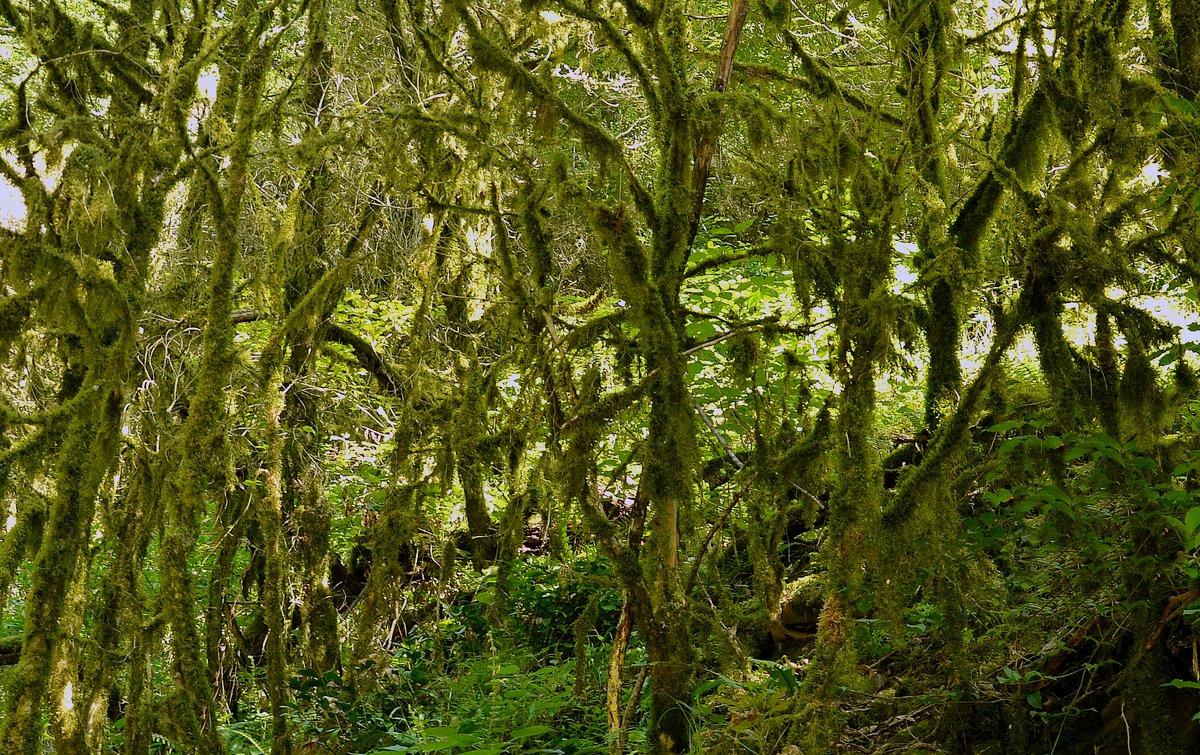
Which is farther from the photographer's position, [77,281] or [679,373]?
[77,281]

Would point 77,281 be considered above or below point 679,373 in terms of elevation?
above

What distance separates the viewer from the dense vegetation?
12.8 feet

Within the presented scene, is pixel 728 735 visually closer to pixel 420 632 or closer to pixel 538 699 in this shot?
pixel 538 699

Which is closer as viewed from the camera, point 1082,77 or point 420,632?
point 1082,77

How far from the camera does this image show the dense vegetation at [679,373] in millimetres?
Result: 3904

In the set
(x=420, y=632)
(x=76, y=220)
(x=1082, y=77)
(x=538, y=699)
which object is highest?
(x=76, y=220)

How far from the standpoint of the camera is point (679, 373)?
389 centimetres

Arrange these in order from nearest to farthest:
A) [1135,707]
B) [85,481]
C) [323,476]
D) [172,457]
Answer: [1135,707]
[85,481]
[172,457]
[323,476]

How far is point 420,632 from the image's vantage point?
800 centimetres

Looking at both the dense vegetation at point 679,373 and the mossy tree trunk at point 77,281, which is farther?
the mossy tree trunk at point 77,281

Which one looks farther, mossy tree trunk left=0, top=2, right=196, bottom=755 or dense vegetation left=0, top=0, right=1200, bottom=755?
mossy tree trunk left=0, top=2, right=196, bottom=755

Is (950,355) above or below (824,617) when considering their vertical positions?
above

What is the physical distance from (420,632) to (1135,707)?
5373 millimetres

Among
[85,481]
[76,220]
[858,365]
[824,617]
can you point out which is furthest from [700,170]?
[85,481]
